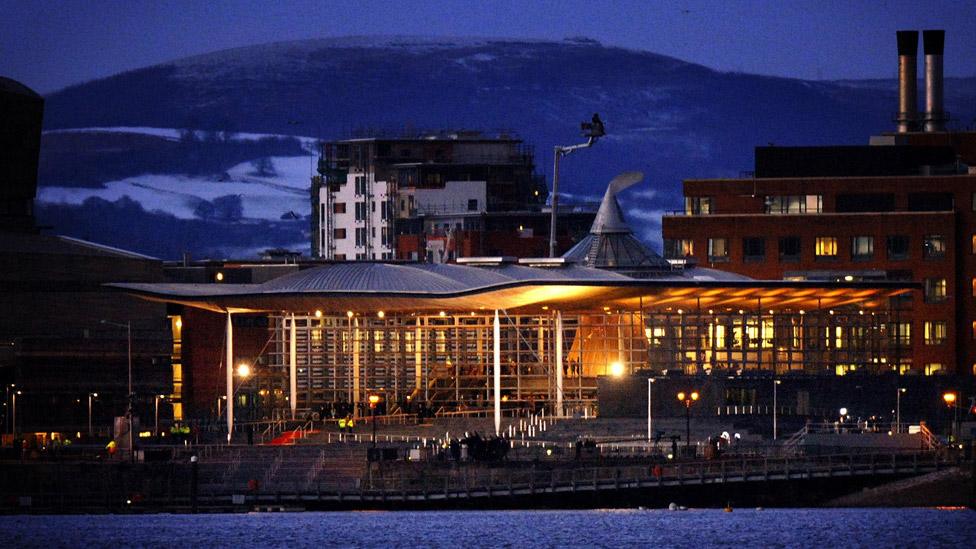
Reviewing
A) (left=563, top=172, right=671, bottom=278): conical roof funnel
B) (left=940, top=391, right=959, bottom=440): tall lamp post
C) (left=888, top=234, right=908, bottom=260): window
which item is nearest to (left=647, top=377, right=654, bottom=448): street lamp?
(left=940, top=391, right=959, bottom=440): tall lamp post

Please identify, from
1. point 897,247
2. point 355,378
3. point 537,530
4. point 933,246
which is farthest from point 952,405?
point 933,246

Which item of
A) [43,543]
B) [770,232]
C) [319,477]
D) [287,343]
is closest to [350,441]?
[319,477]

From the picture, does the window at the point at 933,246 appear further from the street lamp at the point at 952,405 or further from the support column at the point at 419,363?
the support column at the point at 419,363

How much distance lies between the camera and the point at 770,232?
655 ft

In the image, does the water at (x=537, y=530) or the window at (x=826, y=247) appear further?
the window at (x=826, y=247)

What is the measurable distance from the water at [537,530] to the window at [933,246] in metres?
53.8

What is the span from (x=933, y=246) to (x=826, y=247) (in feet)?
25.3

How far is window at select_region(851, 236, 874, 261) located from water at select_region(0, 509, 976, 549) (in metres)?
52.2

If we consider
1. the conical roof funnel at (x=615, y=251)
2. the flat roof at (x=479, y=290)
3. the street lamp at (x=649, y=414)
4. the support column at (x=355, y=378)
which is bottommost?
the street lamp at (x=649, y=414)

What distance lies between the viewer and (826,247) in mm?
198875

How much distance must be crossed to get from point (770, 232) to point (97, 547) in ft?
279

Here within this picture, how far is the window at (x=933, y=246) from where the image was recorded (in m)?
198

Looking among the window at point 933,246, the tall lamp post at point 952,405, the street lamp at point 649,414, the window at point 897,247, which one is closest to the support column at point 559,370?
the street lamp at point 649,414

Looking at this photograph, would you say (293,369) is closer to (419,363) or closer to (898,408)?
(419,363)
